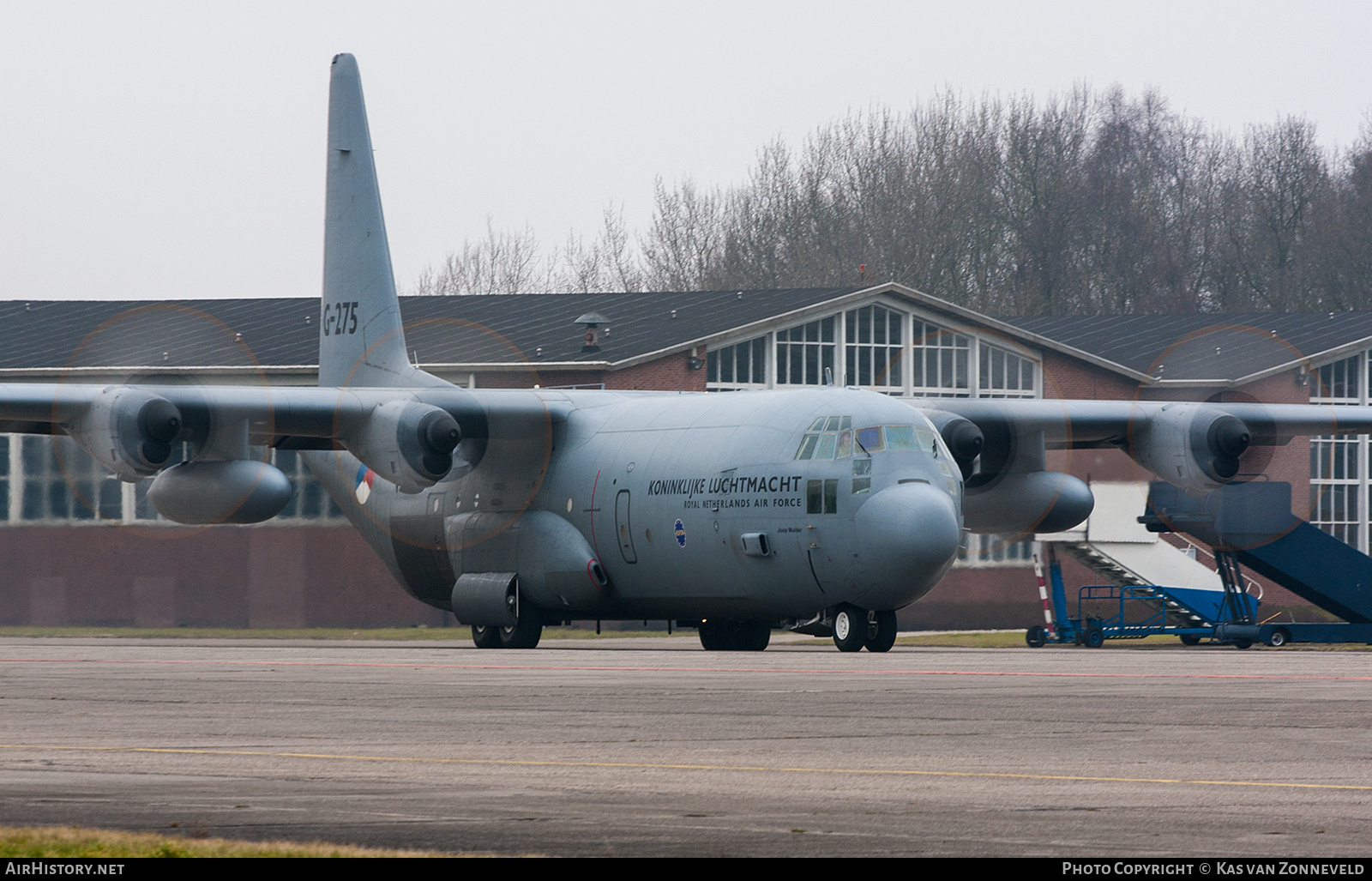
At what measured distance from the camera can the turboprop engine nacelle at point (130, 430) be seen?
81.8 feet

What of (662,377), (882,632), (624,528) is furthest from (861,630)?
(662,377)

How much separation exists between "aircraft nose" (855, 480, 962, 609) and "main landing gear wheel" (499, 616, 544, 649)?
23.3 feet

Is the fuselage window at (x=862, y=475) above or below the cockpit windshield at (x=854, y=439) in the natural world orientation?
below

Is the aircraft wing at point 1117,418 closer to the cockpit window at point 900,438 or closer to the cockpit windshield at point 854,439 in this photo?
the cockpit windshield at point 854,439

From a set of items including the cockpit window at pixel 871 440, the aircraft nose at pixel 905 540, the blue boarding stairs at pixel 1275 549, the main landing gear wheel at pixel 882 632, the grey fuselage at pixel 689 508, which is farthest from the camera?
the blue boarding stairs at pixel 1275 549

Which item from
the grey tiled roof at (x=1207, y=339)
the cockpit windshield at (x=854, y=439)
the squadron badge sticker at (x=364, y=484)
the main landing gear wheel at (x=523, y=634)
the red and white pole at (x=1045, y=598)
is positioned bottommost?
the red and white pole at (x=1045, y=598)

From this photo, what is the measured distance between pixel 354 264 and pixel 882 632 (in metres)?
13.8

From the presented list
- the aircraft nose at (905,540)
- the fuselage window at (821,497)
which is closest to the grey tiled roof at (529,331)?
the fuselage window at (821,497)

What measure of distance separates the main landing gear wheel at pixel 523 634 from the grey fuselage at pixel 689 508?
14.5 inches

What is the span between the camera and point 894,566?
2262cm

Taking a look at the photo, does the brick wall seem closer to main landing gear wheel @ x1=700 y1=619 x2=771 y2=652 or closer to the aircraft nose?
main landing gear wheel @ x1=700 y1=619 x2=771 y2=652

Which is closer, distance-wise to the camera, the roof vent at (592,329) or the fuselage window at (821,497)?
the fuselage window at (821,497)

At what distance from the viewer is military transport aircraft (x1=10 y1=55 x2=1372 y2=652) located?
23.5 meters

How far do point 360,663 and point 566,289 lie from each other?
49.8m
